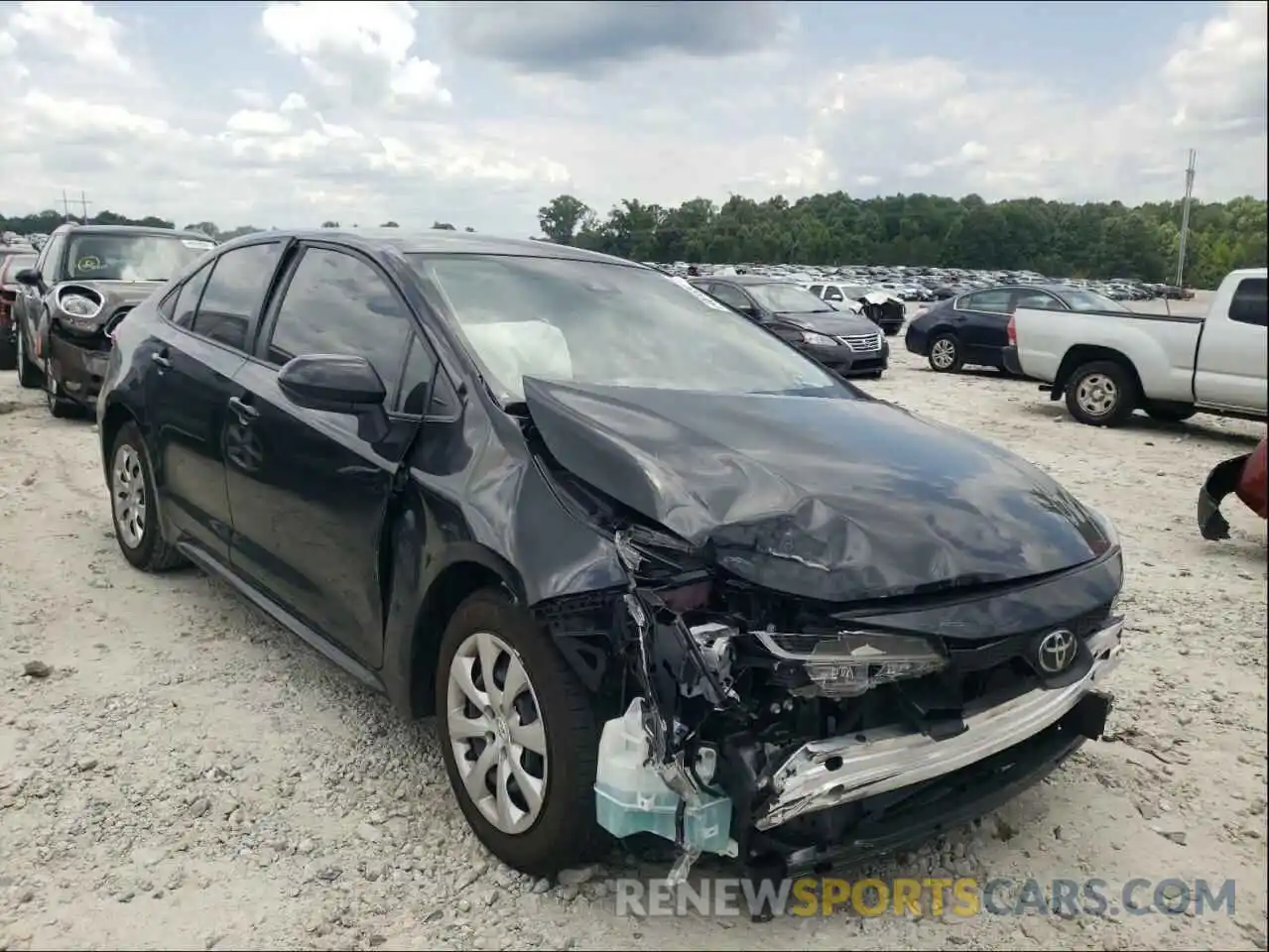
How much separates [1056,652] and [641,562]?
3.56ft

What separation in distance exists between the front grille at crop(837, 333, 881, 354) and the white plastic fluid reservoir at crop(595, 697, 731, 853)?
13.4 meters

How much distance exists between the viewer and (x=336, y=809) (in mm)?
3035

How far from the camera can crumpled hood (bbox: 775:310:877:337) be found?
15133mm

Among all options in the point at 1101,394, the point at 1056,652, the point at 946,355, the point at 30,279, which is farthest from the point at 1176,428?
the point at 30,279

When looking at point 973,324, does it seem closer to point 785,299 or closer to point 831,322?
point 831,322

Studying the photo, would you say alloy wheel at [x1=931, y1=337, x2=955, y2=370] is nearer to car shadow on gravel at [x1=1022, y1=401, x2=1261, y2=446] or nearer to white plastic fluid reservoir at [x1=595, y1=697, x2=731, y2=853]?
car shadow on gravel at [x1=1022, y1=401, x2=1261, y2=446]

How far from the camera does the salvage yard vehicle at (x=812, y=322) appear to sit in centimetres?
1451

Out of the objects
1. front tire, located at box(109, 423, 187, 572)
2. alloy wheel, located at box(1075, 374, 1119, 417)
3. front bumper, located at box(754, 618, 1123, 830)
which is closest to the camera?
front bumper, located at box(754, 618, 1123, 830)

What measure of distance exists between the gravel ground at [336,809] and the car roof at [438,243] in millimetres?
1672

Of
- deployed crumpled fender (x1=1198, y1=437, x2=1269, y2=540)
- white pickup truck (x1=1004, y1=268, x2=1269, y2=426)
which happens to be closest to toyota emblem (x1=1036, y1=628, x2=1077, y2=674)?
deployed crumpled fender (x1=1198, y1=437, x2=1269, y2=540)

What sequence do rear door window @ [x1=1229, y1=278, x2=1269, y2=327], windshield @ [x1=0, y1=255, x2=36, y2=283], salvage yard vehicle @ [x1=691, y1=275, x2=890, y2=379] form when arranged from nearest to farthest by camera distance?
rear door window @ [x1=1229, y1=278, x2=1269, y2=327] < windshield @ [x1=0, y1=255, x2=36, y2=283] < salvage yard vehicle @ [x1=691, y1=275, x2=890, y2=379]

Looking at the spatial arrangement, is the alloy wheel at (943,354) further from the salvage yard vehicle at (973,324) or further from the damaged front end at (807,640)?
the damaged front end at (807,640)

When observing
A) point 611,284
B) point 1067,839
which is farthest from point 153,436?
point 1067,839

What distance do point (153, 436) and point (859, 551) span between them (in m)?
3.58
